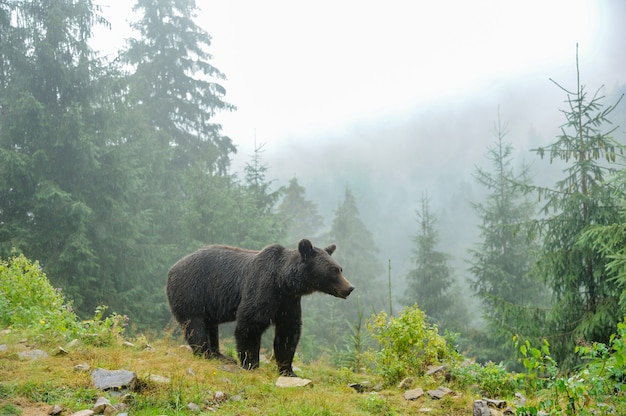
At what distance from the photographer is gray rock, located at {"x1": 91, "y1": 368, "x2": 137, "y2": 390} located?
4.72m

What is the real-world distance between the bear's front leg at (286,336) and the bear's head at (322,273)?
1.78ft

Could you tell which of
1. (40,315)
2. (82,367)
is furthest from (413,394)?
(40,315)

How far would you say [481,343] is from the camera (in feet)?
67.4

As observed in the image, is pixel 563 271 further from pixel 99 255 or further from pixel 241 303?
pixel 99 255

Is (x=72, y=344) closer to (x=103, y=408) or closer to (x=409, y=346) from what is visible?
(x=103, y=408)

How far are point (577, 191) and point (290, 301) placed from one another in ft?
27.1

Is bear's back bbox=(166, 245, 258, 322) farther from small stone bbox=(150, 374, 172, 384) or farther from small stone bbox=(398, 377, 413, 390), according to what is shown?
small stone bbox=(398, 377, 413, 390)

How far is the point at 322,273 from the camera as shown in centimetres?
701

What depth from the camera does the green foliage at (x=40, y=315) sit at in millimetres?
6398

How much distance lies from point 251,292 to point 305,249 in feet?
3.59

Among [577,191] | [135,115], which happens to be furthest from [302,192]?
[577,191]

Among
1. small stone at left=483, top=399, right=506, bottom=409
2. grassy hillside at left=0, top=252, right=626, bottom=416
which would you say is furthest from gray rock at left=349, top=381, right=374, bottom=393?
small stone at left=483, top=399, right=506, bottom=409

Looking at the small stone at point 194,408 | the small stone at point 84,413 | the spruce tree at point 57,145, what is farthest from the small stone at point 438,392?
the spruce tree at point 57,145

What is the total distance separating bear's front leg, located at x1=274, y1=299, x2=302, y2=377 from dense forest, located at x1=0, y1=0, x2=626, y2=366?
1.66m
